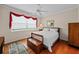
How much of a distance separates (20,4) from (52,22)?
54 cm

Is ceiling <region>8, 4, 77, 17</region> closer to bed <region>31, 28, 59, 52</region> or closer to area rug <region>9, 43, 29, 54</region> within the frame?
bed <region>31, 28, 59, 52</region>

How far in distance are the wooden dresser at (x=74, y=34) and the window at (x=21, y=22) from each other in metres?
0.55

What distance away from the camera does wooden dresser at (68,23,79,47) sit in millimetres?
1242

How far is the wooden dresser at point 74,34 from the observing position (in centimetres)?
124

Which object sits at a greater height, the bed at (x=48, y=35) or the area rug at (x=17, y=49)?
the bed at (x=48, y=35)

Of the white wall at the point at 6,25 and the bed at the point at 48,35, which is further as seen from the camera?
the bed at the point at 48,35

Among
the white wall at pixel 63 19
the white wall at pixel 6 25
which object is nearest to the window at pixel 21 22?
the white wall at pixel 6 25

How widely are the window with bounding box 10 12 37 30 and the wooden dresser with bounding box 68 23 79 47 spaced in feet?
1.82

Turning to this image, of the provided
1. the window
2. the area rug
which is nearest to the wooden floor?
the area rug

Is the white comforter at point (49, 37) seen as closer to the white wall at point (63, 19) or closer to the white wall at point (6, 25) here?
the white wall at point (63, 19)

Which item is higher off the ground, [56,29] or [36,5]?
[36,5]
